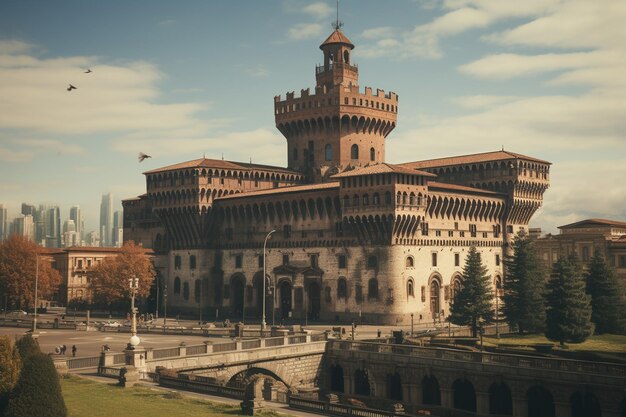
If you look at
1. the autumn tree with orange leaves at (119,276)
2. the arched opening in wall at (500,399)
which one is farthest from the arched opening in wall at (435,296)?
the autumn tree with orange leaves at (119,276)

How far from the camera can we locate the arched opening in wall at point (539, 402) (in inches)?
2127

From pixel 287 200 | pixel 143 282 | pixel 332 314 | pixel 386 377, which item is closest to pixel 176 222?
pixel 143 282

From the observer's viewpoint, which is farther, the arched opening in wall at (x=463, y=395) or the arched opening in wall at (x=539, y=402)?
the arched opening in wall at (x=463, y=395)

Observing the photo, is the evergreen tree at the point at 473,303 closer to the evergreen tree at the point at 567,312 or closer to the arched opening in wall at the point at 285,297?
the evergreen tree at the point at 567,312

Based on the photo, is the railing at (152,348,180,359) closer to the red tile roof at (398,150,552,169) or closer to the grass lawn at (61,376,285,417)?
the grass lawn at (61,376,285,417)

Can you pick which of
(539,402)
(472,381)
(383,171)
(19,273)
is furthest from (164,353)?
(19,273)

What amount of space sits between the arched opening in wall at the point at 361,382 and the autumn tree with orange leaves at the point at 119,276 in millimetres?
48350

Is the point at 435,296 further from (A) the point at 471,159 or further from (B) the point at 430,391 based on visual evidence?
(B) the point at 430,391

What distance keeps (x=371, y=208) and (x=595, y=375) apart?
42.3 m

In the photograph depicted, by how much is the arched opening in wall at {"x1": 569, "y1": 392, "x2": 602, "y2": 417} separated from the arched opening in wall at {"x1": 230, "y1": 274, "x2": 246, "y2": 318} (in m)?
61.3

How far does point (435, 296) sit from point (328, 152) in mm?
28354

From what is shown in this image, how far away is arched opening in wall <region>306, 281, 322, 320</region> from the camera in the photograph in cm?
9659

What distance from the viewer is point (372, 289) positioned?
90.4m

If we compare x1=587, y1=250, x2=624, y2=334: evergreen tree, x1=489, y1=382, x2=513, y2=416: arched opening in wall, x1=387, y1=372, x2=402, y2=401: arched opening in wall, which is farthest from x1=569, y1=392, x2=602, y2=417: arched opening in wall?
x1=587, y1=250, x2=624, y2=334: evergreen tree
